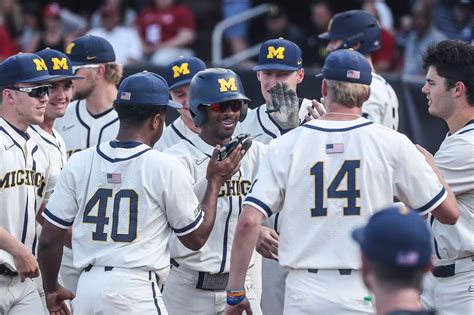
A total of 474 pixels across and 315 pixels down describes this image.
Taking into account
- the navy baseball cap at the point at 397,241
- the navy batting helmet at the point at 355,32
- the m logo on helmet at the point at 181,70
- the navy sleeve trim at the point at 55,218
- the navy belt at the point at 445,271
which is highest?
the navy batting helmet at the point at 355,32

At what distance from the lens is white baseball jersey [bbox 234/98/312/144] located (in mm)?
7715

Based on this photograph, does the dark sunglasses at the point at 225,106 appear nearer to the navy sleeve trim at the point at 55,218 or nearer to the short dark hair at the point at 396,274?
the navy sleeve trim at the point at 55,218

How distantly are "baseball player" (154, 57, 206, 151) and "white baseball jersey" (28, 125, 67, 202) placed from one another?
31.4 inches

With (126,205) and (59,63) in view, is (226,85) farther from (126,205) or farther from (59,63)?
(59,63)

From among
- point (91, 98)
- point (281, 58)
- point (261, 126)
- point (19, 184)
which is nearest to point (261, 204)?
point (19, 184)

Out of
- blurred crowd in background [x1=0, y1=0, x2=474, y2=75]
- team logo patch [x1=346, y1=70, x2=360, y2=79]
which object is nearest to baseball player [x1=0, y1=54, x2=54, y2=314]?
team logo patch [x1=346, y1=70, x2=360, y2=79]

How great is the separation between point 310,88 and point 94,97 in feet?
11.4

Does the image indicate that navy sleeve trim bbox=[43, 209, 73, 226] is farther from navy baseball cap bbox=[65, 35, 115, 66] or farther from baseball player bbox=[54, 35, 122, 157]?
navy baseball cap bbox=[65, 35, 115, 66]

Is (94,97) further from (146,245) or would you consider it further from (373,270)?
(373,270)

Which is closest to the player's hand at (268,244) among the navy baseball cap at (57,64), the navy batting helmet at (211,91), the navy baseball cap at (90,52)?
the navy batting helmet at (211,91)

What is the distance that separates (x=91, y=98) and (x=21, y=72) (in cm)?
180

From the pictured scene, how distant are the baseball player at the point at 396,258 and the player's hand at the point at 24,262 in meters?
2.97

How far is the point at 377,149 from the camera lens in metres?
5.59

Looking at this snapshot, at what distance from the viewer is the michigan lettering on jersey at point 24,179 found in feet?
21.6
